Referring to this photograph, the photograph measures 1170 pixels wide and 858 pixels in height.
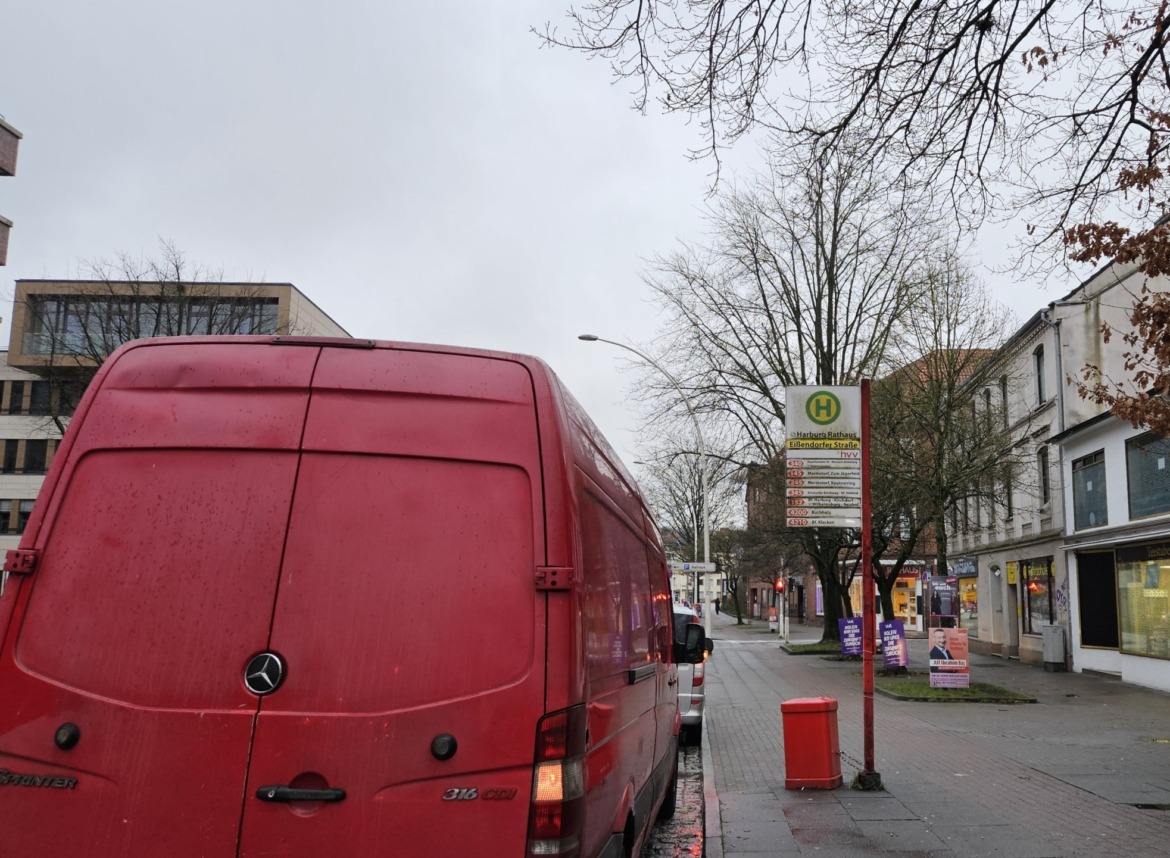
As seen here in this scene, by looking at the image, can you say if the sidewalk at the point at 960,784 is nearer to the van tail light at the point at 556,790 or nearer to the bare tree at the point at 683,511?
the van tail light at the point at 556,790

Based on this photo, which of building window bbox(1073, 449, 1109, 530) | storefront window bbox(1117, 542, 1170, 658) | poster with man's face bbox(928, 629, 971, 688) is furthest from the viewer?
building window bbox(1073, 449, 1109, 530)

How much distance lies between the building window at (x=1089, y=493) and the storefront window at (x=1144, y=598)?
155cm

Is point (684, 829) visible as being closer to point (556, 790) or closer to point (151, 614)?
point (556, 790)

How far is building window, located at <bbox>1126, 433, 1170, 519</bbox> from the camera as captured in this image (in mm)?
21297

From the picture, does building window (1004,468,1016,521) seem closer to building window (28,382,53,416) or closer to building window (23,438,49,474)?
building window (28,382,53,416)

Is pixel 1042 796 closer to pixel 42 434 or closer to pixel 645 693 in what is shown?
pixel 645 693

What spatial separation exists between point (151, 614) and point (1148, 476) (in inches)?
Answer: 925

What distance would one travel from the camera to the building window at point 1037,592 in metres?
29.4

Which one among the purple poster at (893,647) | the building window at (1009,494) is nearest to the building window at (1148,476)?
the building window at (1009,494)

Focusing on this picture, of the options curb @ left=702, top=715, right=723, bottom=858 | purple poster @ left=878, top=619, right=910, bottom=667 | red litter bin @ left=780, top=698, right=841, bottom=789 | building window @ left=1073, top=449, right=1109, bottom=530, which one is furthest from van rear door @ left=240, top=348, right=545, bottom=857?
building window @ left=1073, top=449, right=1109, bottom=530

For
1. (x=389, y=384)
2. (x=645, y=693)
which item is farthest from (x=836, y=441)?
(x=389, y=384)

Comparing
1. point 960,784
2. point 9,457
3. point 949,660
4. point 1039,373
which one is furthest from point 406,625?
point 9,457

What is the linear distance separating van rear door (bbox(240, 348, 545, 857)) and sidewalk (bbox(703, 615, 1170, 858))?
16.0 feet

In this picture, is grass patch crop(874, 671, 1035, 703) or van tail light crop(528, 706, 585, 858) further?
grass patch crop(874, 671, 1035, 703)
